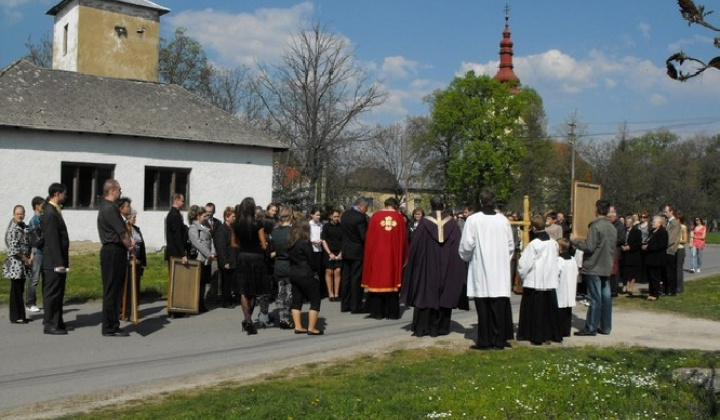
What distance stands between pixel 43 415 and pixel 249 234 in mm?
5145

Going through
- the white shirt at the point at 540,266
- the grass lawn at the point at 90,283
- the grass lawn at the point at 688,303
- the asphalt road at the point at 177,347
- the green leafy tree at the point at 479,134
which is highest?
the green leafy tree at the point at 479,134

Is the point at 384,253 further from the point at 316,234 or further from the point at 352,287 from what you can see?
the point at 316,234

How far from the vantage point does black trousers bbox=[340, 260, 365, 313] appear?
14.3m

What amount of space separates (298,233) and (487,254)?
8.75 feet

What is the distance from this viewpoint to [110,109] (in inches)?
1116

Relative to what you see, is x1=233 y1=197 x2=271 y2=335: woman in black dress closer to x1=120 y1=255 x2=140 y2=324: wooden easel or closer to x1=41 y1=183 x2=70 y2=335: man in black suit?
x1=120 y1=255 x2=140 y2=324: wooden easel

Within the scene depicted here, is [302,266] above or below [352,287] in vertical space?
above

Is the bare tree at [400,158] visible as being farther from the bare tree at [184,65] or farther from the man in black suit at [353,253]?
the man in black suit at [353,253]

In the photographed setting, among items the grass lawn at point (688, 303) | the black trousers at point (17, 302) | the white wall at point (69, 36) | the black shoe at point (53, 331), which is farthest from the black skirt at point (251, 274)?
the white wall at point (69, 36)

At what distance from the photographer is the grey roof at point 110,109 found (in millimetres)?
26156

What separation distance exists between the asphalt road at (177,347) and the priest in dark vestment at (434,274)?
0.35 m

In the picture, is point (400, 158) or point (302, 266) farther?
point (400, 158)

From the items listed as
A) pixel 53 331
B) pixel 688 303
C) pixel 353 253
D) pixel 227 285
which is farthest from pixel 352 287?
pixel 688 303

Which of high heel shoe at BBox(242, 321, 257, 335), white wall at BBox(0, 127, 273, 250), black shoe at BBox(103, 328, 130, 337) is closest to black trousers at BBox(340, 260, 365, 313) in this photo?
high heel shoe at BBox(242, 321, 257, 335)
